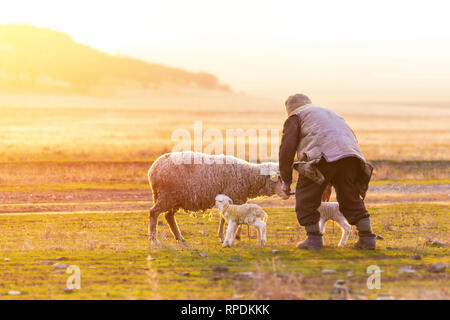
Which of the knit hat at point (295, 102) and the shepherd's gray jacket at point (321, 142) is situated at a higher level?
the knit hat at point (295, 102)

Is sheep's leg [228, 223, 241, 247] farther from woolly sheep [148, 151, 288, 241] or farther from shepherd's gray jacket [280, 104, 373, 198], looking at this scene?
shepherd's gray jacket [280, 104, 373, 198]

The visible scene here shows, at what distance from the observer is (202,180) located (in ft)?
41.6

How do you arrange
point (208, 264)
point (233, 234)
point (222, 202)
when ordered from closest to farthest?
point (208, 264)
point (233, 234)
point (222, 202)

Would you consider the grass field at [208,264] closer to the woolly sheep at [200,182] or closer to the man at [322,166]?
the man at [322,166]

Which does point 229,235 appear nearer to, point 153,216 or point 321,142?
point 153,216

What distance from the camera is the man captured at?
34.4 feet

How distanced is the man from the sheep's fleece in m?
2.05

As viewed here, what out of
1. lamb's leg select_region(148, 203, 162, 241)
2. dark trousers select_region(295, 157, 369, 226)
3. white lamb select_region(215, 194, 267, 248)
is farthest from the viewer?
lamb's leg select_region(148, 203, 162, 241)

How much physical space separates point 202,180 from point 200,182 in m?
0.06

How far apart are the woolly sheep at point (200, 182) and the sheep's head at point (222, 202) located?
0.75 m

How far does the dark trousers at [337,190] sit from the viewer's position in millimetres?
10562

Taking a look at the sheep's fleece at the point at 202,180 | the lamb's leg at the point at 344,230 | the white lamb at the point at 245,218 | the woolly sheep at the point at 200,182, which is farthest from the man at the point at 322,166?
the sheep's fleece at the point at 202,180

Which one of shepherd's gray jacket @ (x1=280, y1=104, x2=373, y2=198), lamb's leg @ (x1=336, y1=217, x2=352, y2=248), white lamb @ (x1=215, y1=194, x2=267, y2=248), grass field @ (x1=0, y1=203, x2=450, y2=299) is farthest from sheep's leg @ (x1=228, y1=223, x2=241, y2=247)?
lamb's leg @ (x1=336, y1=217, x2=352, y2=248)

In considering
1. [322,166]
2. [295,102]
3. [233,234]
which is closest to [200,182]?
[233,234]
